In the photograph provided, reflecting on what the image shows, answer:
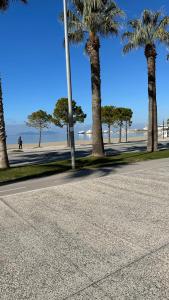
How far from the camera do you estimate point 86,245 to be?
15.5ft

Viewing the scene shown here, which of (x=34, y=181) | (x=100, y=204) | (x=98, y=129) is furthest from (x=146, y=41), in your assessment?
(x=100, y=204)

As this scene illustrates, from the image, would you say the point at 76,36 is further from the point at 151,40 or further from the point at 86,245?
the point at 86,245

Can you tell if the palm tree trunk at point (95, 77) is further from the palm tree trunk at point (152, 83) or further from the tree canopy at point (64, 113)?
the tree canopy at point (64, 113)

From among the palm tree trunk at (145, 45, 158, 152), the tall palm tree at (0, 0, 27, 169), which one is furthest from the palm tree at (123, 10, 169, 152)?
the tall palm tree at (0, 0, 27, 169)

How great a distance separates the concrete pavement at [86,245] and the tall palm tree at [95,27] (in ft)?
30.6

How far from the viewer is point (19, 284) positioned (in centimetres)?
366

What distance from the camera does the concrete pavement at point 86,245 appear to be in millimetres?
3527

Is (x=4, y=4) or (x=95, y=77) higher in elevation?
(x=4, y=4)

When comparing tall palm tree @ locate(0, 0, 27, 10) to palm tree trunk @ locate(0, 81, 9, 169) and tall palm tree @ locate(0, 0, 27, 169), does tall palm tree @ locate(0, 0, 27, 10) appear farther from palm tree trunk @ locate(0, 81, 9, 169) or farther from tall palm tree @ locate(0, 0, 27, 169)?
palm tree trunk @ locate(0, 81, 9, 169)

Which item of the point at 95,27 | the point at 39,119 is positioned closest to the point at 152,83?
the point at 95,27

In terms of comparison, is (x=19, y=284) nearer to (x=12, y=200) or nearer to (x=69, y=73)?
(x=12, y=200)

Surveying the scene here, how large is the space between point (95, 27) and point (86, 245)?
14.8m

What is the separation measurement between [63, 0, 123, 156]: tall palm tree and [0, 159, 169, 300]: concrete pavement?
9329 millimetres

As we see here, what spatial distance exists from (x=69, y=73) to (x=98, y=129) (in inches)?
178
